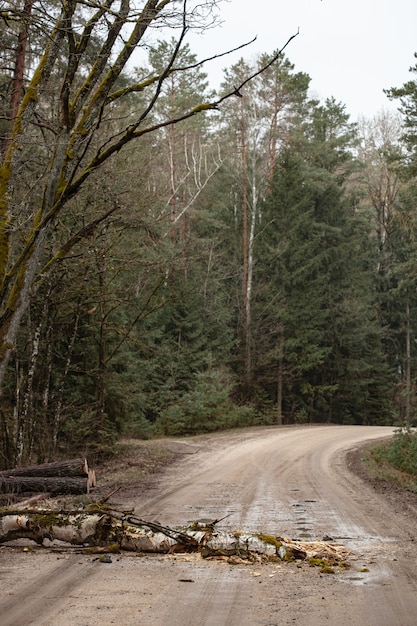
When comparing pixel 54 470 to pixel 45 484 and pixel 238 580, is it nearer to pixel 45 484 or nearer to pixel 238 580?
pixel 45 484

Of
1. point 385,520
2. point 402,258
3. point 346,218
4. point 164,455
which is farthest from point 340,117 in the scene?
point 385,520

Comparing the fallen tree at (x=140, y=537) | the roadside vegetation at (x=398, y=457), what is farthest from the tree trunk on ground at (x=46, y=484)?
the roadside vegetation at (x=398, y=457)

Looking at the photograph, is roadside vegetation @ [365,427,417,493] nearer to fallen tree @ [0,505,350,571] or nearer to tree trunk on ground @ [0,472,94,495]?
tree trunk on ground @ [0,472,94,495]

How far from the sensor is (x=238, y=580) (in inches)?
221

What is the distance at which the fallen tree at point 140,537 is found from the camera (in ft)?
21.1

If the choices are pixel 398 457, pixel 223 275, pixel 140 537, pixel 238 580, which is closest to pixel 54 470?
pixel 140 537

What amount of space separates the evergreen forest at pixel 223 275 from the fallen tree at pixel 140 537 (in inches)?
250

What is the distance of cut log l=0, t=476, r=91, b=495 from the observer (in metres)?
9.81

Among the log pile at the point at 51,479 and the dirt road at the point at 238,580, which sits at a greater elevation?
the log pile at the point at 51,479

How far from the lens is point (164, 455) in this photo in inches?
684

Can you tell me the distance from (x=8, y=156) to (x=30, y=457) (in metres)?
7.81

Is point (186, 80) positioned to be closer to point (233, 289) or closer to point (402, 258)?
point (233, 289)

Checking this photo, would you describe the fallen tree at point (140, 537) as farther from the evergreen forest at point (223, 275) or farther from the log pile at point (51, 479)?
the evergreen forest at point (223, 275)

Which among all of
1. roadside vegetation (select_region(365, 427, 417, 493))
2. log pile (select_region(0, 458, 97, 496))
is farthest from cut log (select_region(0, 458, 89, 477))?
roadside vegetation (select_region(365, 427, 417, 493))
